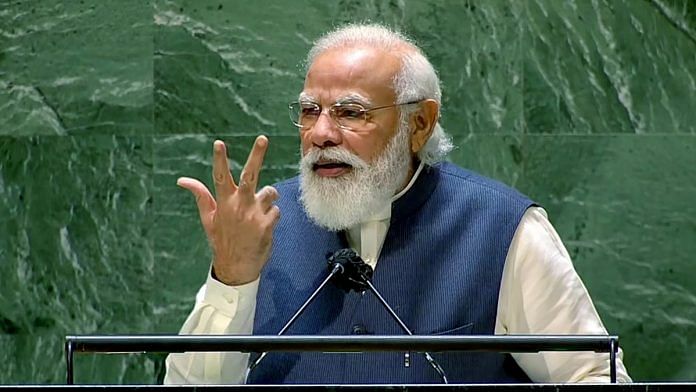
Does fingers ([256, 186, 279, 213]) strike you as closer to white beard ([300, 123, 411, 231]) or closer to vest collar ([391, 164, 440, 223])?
white beard ([300, 123, 411, 231])

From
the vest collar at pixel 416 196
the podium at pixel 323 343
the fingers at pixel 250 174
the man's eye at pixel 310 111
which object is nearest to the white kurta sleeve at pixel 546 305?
the vest collar at pixel 416 196

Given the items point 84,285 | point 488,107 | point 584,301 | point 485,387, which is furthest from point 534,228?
point 84,285

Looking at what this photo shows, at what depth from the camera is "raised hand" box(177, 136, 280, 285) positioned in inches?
112

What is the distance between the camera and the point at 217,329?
303 centimetres

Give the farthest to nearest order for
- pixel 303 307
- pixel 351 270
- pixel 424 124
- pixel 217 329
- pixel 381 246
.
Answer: pixel 424 124 → pixel 381 246 → pixel 217 329 → pixel 351 270 → pixel 303 307

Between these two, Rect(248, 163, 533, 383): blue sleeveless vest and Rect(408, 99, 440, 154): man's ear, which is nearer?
Rect(248, 163, 533, 383): blue sleeveless vest

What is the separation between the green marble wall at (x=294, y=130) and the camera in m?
4.33

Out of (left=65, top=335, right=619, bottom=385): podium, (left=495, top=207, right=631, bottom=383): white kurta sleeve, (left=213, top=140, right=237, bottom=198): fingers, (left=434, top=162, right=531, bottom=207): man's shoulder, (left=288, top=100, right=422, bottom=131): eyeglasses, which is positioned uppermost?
(left=288, top=100, right=422, bottom=131): eyeglasses

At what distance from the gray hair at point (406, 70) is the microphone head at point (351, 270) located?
603 mm

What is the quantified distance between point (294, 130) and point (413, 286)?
1.29 metres

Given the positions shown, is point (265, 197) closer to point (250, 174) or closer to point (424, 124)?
point (250, 174)

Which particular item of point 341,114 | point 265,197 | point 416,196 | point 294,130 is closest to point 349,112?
point 341,114

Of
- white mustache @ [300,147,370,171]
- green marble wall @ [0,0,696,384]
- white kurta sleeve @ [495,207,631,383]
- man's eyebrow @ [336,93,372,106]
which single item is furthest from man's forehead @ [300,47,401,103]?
green marble wall @ [0,0,696,384]

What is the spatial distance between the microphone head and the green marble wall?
1.51 m
